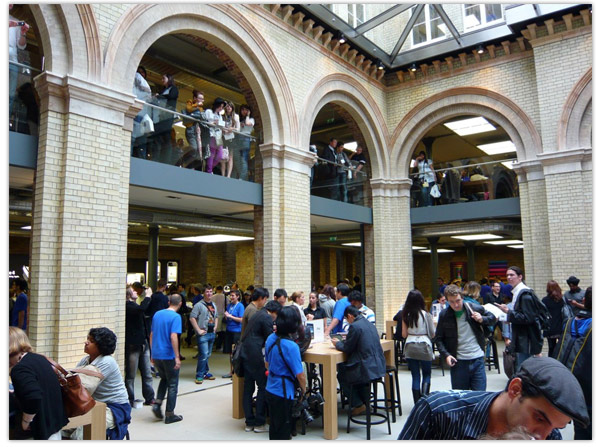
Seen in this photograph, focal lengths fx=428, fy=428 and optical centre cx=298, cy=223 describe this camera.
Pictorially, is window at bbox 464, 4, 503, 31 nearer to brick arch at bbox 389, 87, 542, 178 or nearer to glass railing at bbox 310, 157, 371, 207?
brick arch at bbox 389, 87, 542, 178

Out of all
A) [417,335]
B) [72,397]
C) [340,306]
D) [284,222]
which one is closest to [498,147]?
[284,222]

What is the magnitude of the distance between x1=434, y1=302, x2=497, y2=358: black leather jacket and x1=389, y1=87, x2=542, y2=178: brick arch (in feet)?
29.5

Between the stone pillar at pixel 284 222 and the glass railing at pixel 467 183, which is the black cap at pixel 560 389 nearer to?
the stone pillar at pixel 284 222

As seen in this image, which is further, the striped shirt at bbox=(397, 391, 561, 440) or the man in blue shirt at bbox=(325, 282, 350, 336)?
the man in blue shirt at bbox=(325, 282, 350, 336)

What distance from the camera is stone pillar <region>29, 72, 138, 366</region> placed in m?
6.30

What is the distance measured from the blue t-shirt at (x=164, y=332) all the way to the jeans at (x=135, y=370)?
3.67 feet

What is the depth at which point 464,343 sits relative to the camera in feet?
16.4

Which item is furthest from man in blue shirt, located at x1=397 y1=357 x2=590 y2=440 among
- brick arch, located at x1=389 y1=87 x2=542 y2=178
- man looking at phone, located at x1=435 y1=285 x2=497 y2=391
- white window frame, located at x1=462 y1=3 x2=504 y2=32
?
white window frame, located at x1=462 y1=3 x2=504 y2=32

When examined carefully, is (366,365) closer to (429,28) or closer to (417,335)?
(417,335)

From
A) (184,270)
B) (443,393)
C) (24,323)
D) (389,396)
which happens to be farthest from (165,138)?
(184,270)

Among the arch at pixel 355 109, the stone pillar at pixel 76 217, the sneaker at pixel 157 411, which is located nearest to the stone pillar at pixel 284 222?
the arch at pixel 355 109

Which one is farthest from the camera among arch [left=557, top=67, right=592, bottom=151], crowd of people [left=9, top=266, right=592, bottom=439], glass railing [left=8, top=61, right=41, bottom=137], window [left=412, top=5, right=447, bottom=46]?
window [left=412, top=5, right=447, bottom=46]

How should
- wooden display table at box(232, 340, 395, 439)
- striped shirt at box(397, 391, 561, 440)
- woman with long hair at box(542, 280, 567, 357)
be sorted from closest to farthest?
striped shirt at box(397, 391, 561, 440), wooden display table at box(232, 340, 395, 439), woman with long hair at box(542, 280, 567, 357)

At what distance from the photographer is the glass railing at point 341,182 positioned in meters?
12.3
